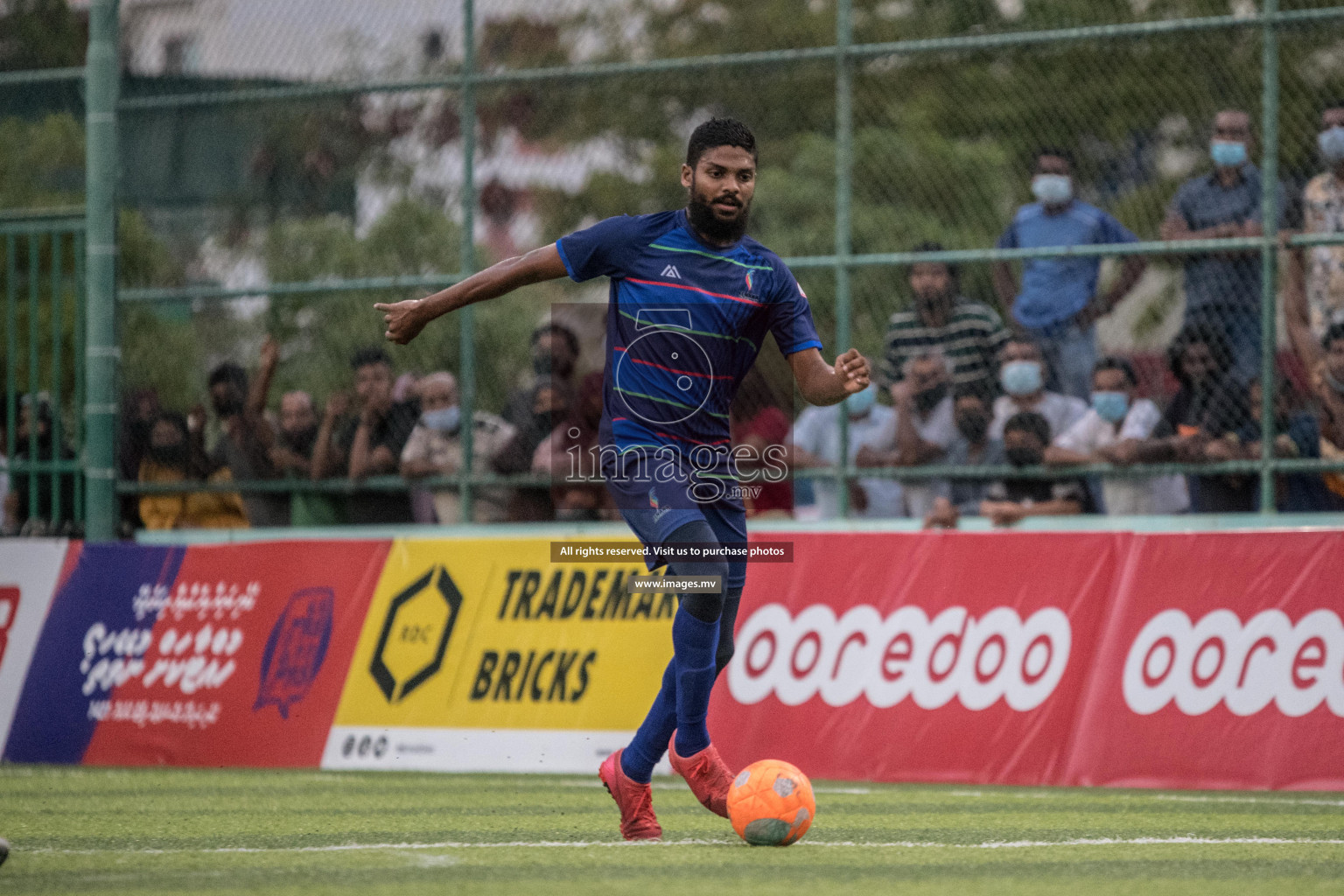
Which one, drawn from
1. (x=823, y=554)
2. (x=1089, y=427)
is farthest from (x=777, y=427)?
(x=1089, y=427)

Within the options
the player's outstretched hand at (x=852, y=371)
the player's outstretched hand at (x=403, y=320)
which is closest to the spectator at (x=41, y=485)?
the player's outstretched hand at (x=403, y=320)

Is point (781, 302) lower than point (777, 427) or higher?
higher

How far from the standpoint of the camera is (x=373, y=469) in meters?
11.5

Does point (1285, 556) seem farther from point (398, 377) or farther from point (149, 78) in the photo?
point (149, 78)

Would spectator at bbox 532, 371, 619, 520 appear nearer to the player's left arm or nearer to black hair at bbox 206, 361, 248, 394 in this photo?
black hair at bbox 206, 361, 248, 394

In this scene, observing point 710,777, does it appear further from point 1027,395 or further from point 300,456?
point 300,456

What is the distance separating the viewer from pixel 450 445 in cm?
1155

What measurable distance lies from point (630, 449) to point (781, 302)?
0.75 metres

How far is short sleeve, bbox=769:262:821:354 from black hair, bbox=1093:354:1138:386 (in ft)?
12.9

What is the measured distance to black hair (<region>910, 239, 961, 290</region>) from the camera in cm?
1045

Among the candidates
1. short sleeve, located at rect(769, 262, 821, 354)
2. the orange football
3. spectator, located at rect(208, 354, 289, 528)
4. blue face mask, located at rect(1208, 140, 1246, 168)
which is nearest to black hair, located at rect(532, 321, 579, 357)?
spectator, located at rect(208, 354, 289, 528)

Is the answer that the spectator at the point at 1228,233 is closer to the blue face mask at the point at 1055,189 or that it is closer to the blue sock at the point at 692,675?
the blue face mask at the point at 1055,189

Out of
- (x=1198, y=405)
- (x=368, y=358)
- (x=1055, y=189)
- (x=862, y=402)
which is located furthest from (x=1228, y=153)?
(x=368, y=358)

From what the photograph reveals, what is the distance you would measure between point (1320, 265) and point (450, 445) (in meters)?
5.15
